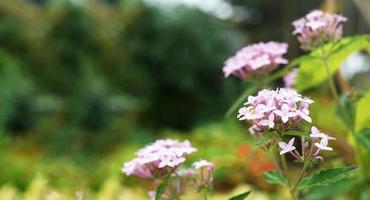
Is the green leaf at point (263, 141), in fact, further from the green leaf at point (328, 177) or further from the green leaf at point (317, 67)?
the green leaf at point (317, 67)

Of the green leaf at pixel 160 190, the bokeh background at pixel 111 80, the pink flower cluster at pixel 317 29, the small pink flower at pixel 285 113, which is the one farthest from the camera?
the bokeh background at pixel 111 80

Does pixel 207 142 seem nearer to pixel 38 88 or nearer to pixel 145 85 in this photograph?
pixel 38 88

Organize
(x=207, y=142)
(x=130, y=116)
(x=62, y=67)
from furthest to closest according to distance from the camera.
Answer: (x=130, y=116) < (x=62, y=67) < (x=207, y=142)

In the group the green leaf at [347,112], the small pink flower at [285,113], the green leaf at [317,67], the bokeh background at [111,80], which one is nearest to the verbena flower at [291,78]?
the green leaf at [317,67]


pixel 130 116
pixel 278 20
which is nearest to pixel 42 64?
pixel 130 116

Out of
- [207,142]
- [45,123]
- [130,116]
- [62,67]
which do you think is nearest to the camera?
[207,142]

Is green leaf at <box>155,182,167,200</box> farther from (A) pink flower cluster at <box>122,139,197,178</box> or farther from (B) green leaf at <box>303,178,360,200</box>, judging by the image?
(B) green leaf at <box>303,178,360,200</box>

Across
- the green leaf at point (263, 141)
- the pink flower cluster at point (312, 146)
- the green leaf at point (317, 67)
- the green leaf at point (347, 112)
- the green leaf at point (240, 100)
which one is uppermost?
the green leaf at point (317, 67)
